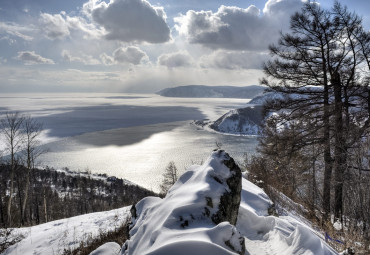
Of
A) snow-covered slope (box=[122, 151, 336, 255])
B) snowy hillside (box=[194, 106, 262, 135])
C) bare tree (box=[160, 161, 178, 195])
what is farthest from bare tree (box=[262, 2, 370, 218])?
snowy hillside (box=[194, 106, 262, 135])

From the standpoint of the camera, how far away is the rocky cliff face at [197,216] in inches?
115

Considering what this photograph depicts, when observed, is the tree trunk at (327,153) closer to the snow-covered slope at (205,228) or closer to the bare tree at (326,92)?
the bare tree at (326,92)

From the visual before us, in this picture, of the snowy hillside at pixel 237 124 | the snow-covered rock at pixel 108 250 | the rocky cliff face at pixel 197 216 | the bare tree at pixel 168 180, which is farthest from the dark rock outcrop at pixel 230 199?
the snowy hillside at pixel 237 124

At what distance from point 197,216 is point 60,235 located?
21.1ft

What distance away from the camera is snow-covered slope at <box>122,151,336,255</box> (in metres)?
2.95

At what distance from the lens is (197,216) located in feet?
11.5

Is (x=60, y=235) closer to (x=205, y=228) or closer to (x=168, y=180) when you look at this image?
(x=205, y=228)

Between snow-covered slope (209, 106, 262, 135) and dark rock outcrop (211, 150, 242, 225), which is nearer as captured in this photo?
dark rock outcrop (211, 150, 242, 225)

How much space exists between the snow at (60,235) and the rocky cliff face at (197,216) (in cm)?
350

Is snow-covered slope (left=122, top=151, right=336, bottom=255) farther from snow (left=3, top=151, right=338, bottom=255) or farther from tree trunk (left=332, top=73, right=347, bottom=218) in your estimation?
tree trunk (left=332, top=73, right=347, bottom=218)

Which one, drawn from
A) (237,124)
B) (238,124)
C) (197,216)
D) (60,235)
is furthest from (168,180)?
(237,124)

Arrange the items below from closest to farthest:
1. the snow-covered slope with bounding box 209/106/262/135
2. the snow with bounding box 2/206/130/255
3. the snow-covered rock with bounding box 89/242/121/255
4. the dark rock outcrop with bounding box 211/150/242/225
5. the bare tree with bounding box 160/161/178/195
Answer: the dark rock outcrop with bounding box 211/150/242/225 < the snow-covered rock with bounding box 89/242/121/255 < the snow with bounding box 2/206/130/255 < the bare tree with bounding box 160/161/178/195 < the snow-covered slope with bounding box 209/106/262/135

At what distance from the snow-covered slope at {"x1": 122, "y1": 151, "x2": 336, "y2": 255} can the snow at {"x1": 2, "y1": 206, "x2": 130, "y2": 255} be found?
3.61 metres

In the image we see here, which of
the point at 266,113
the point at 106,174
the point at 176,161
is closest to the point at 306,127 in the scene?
the point at 266,113
